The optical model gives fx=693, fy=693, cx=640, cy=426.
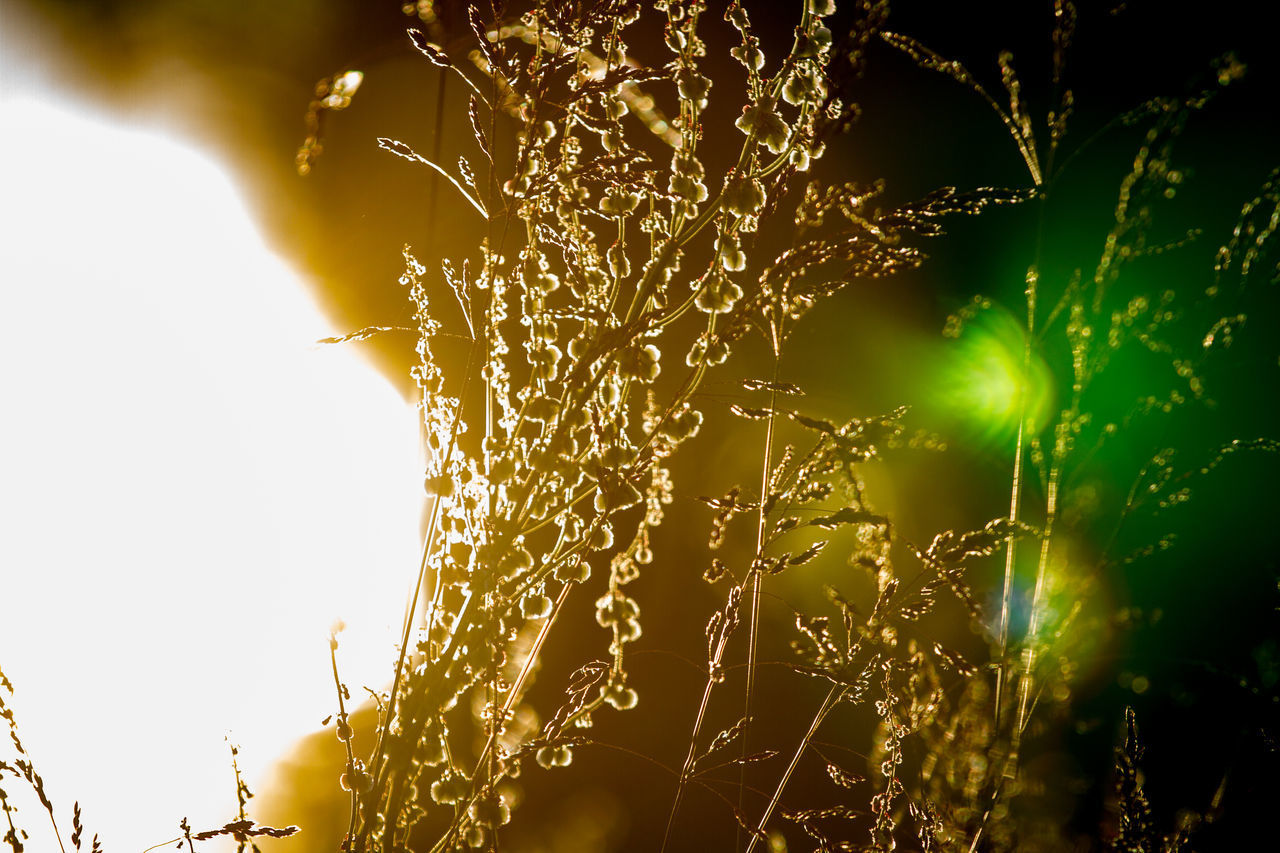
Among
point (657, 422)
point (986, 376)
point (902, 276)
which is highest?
point (902, 276)

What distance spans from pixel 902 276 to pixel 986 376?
0.35m

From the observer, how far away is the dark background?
1273 millimetres

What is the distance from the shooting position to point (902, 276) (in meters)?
1.62

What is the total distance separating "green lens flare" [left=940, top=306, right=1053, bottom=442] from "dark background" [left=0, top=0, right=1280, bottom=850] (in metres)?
0.05

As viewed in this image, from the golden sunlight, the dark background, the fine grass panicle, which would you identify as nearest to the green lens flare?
the dark background

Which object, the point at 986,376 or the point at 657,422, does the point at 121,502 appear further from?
the point at 986,376

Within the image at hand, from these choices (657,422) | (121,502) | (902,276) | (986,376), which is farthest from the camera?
(902,276)

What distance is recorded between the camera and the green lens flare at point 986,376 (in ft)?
3.51

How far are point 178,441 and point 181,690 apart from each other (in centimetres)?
44

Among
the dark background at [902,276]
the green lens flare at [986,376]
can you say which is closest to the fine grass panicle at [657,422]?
the green lens flare at [986,376]

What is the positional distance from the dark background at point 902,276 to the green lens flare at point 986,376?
0.15 ft

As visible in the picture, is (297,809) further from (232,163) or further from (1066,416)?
(1066,416)

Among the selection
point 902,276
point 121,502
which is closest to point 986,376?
point 902,276

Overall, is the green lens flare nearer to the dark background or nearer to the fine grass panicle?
the dark background
